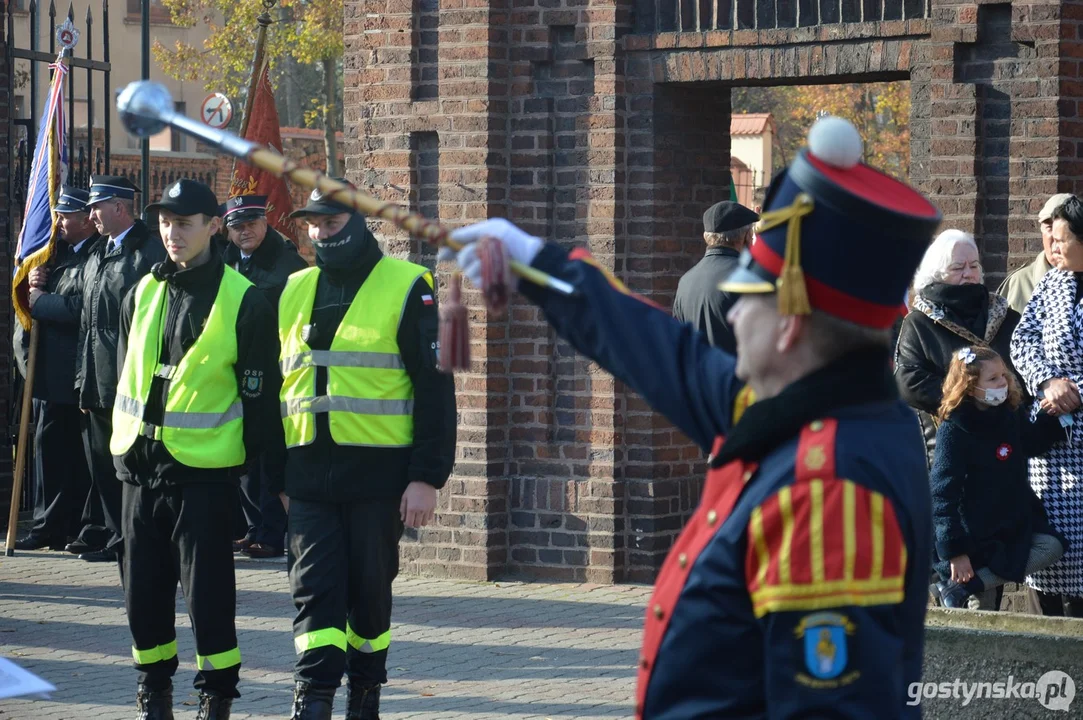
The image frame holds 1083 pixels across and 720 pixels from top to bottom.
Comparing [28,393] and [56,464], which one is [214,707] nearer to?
[28,393]

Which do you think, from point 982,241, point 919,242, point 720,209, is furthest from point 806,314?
point 982,241

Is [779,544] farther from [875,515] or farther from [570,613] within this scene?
[570,613]

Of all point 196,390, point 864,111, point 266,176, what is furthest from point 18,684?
point 864,111

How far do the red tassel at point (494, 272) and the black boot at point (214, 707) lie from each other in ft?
11.8

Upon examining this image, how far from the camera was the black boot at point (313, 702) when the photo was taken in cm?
595

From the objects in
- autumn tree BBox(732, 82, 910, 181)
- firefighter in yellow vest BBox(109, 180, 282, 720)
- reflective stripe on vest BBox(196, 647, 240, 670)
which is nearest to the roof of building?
autumn tree BBox(732, 82, 910, 181)

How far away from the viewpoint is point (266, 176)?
12797 mm

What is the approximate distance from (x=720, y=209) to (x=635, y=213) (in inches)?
62.9

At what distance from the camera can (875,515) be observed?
2.40 metres

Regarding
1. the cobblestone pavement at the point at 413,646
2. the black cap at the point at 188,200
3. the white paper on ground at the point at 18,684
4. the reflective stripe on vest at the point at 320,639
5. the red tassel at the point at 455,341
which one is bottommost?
the cobblestone pavement at the point at 413,646

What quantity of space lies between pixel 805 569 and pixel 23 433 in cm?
887

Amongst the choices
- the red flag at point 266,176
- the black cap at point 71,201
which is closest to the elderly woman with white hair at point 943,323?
the black cap at point 71,201

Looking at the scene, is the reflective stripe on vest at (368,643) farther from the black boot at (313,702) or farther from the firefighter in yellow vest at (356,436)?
the black boot at (313,702)

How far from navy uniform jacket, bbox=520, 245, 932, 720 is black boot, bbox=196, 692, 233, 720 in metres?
3.78
